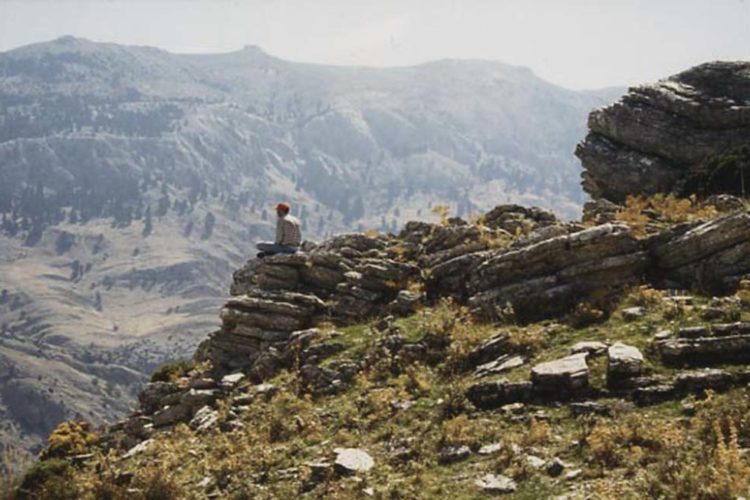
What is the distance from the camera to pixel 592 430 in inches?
628

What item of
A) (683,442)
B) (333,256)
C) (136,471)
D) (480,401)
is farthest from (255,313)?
(683,442)

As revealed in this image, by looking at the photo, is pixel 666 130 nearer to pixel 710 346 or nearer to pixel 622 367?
pixel 710 346

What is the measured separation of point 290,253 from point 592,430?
1927 cm

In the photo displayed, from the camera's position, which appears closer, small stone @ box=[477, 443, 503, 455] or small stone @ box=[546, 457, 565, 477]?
small stone @ box=[546, 457, 565, 477]

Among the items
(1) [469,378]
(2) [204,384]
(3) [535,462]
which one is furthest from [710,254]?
(2) [204,384]

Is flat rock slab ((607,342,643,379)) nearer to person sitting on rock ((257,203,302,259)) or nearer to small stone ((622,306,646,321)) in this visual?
small stone ((622,306,646,321))

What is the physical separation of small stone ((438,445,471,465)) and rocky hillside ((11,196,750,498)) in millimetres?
64

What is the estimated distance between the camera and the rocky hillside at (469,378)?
15367 millimetres

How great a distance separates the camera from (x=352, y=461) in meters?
17.3

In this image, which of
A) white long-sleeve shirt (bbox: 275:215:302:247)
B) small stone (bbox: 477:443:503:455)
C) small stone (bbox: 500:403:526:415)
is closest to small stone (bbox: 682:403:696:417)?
small stone (bbox: 500:403:526:415)

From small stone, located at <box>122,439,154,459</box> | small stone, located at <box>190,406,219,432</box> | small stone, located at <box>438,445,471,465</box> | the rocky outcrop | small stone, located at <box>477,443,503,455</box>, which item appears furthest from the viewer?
small stone, located at <box>122,439,154,459</box>

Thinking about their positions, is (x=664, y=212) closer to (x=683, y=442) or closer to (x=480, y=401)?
(x=480, y=401)

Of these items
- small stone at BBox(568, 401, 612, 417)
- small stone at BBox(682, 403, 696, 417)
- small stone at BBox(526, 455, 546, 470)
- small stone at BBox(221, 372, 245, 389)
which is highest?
small stone at BBox(682, 403, 696, 417)

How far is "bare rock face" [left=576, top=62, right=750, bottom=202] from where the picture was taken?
4041 centimetres
